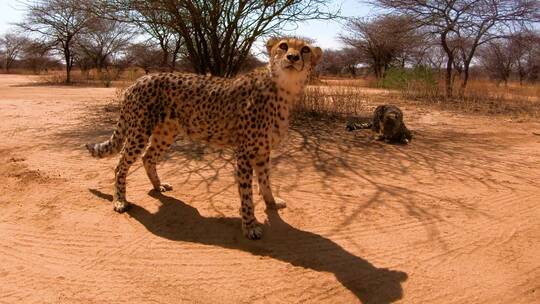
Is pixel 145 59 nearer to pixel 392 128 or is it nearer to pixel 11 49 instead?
pixel 11 49

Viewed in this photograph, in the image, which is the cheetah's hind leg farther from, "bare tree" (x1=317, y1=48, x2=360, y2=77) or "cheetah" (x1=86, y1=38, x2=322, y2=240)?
"bare tree" (x1=317, y1=48, x2=360, y2=77)

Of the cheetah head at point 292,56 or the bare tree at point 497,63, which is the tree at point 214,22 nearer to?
the cheetah head at point 292,56

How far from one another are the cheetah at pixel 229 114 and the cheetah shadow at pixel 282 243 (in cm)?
16

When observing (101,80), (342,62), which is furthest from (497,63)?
(101,80)

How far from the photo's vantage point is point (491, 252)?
382 cm

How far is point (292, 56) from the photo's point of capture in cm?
366

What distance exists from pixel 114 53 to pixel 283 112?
35.4 meters

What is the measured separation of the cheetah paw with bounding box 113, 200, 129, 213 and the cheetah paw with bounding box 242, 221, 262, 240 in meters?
1.25

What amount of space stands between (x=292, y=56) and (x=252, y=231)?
1.50 m

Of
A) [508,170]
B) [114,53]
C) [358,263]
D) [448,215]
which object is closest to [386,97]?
[508,170]

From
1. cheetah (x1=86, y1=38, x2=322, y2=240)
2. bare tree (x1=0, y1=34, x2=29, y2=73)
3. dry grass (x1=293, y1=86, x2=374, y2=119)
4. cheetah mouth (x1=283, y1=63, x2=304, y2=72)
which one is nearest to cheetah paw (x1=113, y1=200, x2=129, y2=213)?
cheetah (x1=86, y1=38, x2=322, y2=240)

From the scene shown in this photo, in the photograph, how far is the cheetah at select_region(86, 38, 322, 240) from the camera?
393cm

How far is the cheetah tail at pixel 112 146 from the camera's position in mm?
4578

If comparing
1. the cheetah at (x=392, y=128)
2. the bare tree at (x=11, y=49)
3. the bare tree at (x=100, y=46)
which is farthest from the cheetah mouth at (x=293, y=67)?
the bare tree at (x=11, y=49)
